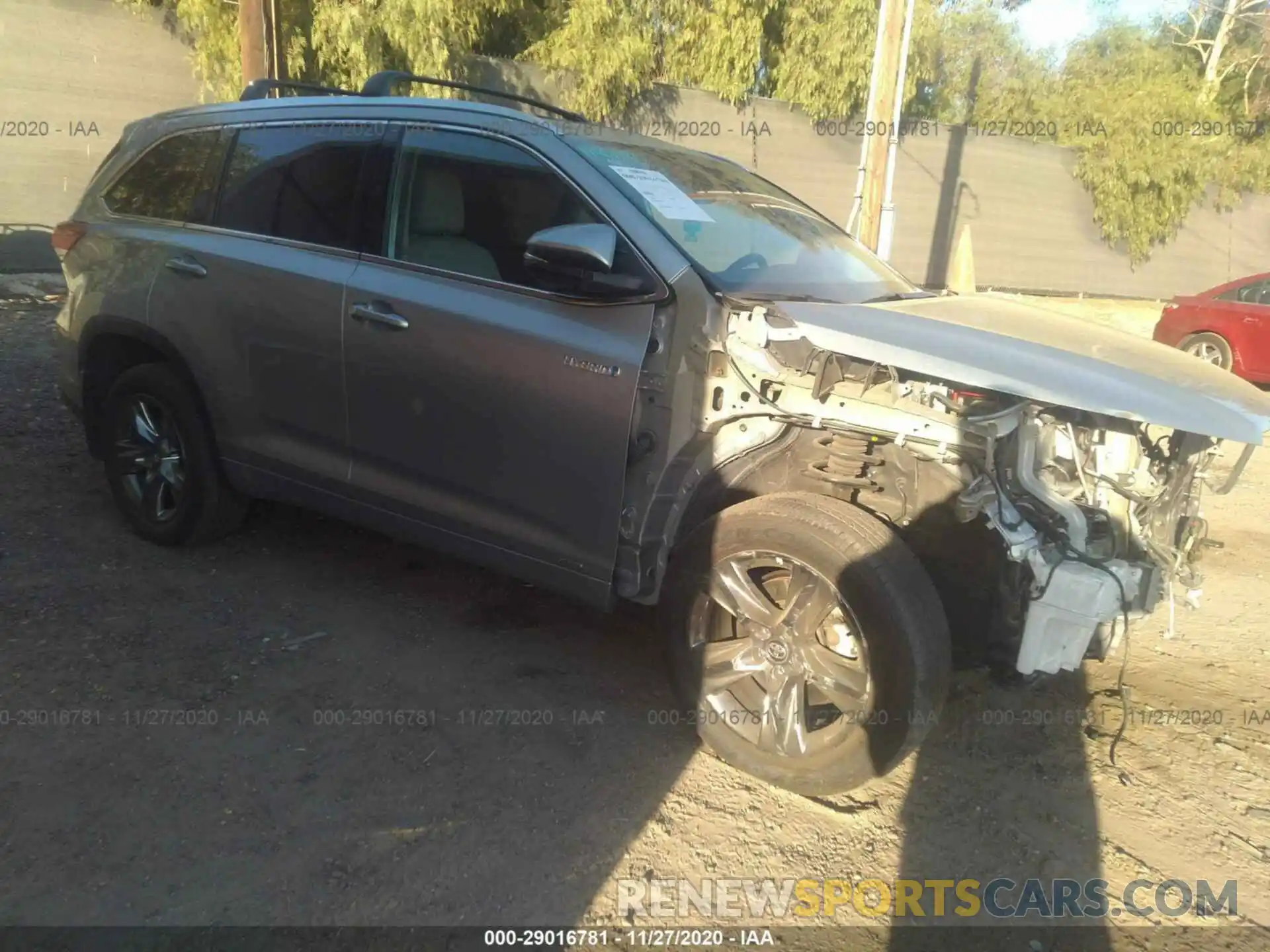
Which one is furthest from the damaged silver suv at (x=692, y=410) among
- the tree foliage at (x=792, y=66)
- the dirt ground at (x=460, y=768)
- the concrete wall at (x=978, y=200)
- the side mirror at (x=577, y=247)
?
the concrete wall at (x=978, y=200)

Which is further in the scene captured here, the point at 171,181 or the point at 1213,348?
the point at 1213,348

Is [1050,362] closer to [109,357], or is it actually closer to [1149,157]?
[109,357]

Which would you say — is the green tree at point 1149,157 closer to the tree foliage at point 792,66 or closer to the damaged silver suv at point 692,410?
the tree foliage at point 792,66

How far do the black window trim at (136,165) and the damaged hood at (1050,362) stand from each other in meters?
2.69

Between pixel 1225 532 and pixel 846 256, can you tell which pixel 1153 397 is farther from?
pixel 1225 532

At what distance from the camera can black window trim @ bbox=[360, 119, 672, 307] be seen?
120 inches

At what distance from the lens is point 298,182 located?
3.92 meters

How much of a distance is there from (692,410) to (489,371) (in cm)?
71

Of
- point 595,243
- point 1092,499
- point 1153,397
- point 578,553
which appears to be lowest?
point 578,553

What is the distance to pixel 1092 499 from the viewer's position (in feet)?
9.15

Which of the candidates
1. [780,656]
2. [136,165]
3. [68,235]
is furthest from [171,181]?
[780,656]

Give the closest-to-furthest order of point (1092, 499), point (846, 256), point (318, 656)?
point (1092, 499), point (318, 656), point (846, 256)

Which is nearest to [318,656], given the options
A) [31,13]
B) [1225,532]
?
[1225,532]

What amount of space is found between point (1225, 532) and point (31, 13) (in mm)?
12437
